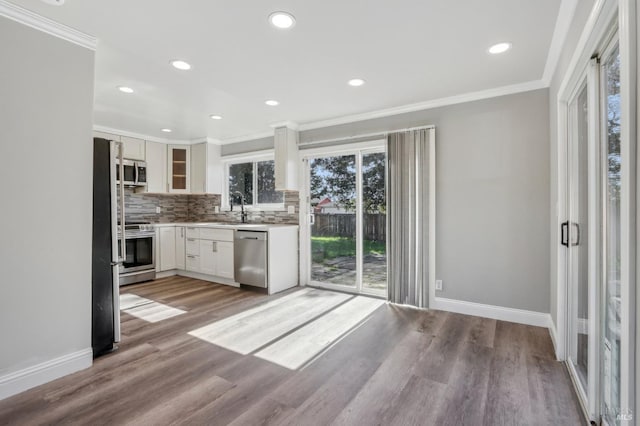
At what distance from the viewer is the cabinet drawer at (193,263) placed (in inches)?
201

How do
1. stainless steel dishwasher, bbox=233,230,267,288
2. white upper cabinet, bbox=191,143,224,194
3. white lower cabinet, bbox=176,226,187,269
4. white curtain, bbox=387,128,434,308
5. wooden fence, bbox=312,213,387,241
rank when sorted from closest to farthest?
1. white curtain, bbox=387,128,434,308
2. wooden fence, bbox=312,213,387,241
3. stainless steel dishwasher, bbox=233,230,267,288
4. white lower cabinet, bbox=176,226,187,269
5. white upper cabinet, bbox=191,143,224,194

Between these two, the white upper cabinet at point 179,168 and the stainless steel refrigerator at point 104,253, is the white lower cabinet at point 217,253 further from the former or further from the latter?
the stainless steel refrigerator at point 104,253

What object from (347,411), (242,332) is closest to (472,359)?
(347,411)

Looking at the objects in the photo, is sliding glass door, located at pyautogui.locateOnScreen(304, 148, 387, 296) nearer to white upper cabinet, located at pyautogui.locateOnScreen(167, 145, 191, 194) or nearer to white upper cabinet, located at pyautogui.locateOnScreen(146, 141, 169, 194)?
white upper cabinet, located at pyautogui.locateOnScreen(167, 145, 191, 194)

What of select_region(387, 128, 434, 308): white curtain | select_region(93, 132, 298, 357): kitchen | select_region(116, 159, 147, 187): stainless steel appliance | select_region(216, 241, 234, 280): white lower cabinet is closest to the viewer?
select_region(387, 128, 434, 308): white curtain

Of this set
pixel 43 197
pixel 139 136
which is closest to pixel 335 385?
pixel 43 197

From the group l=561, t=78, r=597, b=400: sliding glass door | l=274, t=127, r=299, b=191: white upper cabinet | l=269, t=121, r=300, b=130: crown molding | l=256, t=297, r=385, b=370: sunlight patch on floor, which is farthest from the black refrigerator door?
l=561, t=78, r=597, b=400: sliding glass door

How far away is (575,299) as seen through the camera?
2.21 meters

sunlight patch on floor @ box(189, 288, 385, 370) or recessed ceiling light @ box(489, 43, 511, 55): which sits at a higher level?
recessed ceiling light @ box(489, 43, 511, 55)

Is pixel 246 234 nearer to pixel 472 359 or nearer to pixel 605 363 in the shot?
pixel 472 359

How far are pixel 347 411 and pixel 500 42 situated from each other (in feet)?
9.05

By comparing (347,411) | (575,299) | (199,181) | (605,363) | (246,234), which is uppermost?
(199,181)

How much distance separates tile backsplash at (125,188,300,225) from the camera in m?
4.94

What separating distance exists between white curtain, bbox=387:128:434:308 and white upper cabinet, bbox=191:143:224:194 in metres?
3.30
